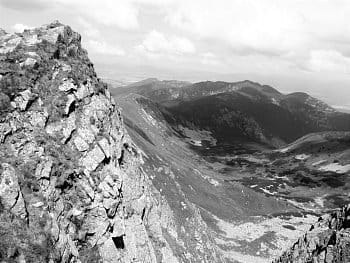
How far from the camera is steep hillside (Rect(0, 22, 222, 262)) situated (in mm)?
23312

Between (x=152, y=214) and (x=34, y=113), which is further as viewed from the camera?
(x=152, y=214)

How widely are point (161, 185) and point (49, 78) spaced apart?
112 ft

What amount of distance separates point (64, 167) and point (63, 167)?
0.36 feet

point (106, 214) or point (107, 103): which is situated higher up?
point (107, 103)

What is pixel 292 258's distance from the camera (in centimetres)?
3856

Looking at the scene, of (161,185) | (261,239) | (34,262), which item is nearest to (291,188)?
(261,239)

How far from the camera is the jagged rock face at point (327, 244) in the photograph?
3133 centimetres

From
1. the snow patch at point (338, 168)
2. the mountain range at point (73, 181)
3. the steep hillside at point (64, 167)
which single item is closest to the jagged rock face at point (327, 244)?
the mountain range at point (73, 181)

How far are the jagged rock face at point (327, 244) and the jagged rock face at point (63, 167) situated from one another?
15.4m

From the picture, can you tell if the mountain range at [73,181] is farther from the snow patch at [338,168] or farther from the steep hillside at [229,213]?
the snow patch at [338,168]

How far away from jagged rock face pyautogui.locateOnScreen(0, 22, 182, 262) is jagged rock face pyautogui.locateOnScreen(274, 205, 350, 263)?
15372 millimetres

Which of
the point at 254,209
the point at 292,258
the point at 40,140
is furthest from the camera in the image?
the point at 254,209

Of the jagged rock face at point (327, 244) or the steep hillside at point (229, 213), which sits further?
the steep hillside at point (229, 213)

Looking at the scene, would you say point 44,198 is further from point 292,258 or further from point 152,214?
point 292,258
